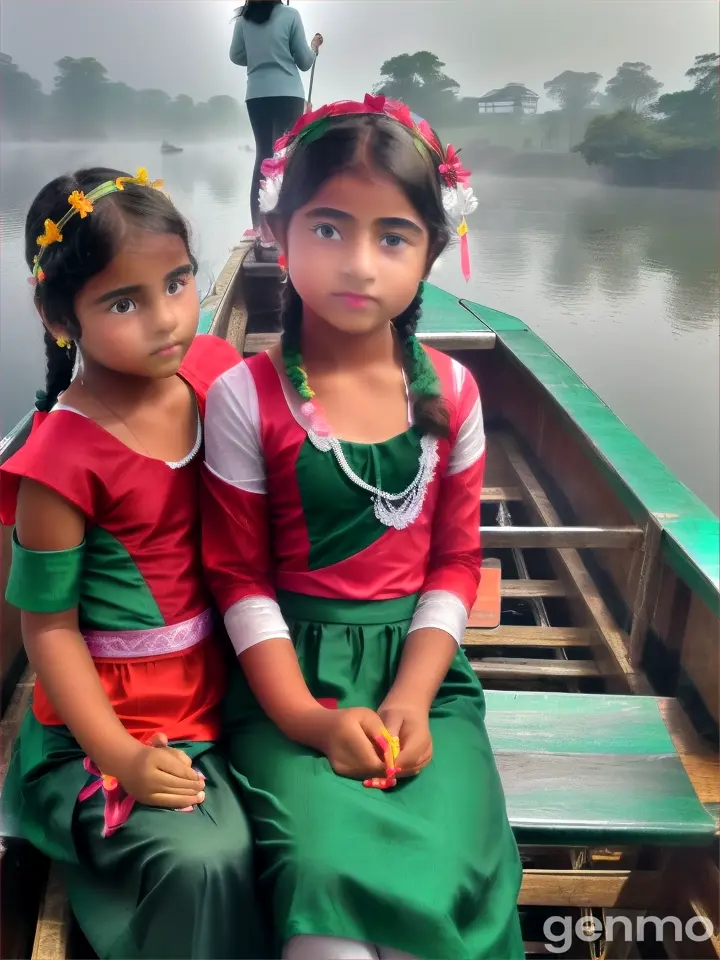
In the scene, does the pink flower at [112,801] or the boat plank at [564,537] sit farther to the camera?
the boat plank at [564,537]

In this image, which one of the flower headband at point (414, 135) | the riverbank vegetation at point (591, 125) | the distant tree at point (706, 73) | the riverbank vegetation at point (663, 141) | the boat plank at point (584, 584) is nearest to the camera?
the flower headband at point (414, 135)

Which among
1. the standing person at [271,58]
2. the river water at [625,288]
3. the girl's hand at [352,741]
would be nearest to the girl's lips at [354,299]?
the girl's hand at [352,741]

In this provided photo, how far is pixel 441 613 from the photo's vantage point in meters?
0.67

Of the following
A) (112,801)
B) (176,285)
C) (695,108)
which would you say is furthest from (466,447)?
(695,108)

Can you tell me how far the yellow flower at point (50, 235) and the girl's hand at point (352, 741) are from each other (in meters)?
0.43

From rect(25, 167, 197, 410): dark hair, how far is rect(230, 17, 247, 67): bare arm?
59 centimetres

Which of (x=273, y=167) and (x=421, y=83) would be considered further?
(x=421, y=83)

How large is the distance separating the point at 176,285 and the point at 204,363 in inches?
6.1

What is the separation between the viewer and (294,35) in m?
1.06

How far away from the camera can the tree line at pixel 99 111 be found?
958 mm

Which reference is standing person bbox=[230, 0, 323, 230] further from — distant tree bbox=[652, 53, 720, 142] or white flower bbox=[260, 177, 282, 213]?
distant tree bbox=[652, 53, 720, 142]

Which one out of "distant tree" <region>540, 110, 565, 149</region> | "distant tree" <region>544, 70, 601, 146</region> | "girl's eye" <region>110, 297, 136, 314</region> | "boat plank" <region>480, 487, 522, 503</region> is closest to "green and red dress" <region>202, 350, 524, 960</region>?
"girl's eye" <region>110, 297, 136, 314</region>

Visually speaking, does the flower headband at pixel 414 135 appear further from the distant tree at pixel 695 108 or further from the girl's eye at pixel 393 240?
the distant tree at pixel 695 108

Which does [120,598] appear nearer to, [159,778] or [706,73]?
[159,778]
